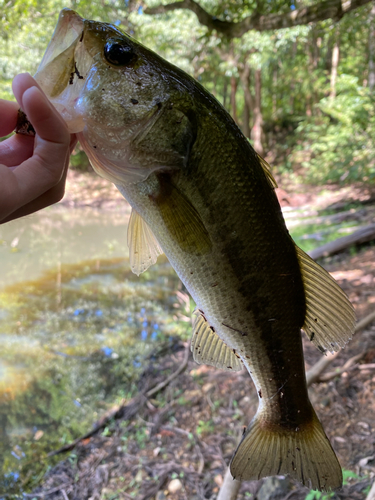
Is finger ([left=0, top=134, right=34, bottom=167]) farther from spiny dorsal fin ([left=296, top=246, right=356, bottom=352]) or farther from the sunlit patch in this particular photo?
the sunlit patch

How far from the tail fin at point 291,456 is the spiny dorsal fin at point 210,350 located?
0.28m

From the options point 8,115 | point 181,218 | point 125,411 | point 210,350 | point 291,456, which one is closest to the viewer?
point 8,115

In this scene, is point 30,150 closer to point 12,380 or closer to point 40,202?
point 40,202

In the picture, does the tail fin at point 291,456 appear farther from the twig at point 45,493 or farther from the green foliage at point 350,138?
the green foliage at point 350,138

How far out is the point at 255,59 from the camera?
1297 cm

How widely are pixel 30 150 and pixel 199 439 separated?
10.8 feet

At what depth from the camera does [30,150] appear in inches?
45.6

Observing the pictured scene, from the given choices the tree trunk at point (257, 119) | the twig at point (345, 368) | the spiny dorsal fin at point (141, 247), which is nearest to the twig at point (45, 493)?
the twig at point (345, 368)

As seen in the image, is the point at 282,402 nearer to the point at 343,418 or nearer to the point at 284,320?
the point at 284,320

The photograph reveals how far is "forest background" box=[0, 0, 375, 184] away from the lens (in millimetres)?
5359

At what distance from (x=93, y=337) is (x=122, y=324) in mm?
579

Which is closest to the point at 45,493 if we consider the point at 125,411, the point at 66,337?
the point at 125,411

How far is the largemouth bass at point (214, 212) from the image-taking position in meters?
1.15

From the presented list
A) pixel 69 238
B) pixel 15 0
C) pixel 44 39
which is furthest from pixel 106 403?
pixel 44 39
